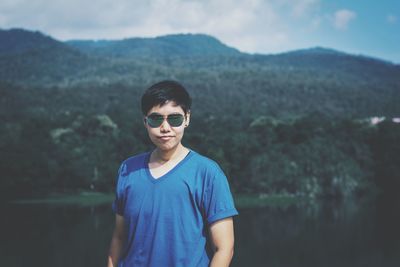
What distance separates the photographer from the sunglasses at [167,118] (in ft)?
6.79

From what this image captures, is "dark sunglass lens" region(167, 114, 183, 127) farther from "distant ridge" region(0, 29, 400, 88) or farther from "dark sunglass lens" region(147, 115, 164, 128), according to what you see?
"distant ridge" region(0, 29, 400, 88)

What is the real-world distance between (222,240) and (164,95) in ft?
1.75

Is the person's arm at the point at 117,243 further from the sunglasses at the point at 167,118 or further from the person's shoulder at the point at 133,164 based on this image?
the sunglasses at the point at 167,118

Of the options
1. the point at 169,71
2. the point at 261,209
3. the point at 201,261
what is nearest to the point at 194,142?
the point at 261,209

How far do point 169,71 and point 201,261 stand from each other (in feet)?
299

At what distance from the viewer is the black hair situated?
6.77ft

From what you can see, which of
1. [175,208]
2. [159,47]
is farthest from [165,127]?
[159,47]

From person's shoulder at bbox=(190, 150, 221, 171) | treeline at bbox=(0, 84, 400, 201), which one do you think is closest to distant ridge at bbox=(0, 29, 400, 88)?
treeline at bbox=(0, 84, 400, 201)

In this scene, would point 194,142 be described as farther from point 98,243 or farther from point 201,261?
point 201,261

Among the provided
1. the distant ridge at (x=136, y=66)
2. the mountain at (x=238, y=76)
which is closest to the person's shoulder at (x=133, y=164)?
the mountain at (x=238, y=76)

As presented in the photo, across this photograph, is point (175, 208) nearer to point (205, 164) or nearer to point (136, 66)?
point (205, 164)

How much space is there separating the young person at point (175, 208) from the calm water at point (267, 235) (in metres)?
19.2

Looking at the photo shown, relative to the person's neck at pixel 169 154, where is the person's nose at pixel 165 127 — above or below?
above

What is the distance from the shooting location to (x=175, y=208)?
6.45 feet
